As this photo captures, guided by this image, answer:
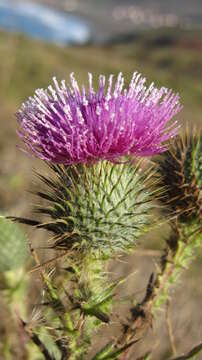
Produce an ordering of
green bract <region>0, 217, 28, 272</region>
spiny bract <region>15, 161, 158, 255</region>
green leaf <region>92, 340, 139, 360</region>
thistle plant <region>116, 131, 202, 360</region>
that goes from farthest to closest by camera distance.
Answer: thistle plant <region>116, 131, 202, 360</region>
spiny bract <region>15, 161, 158, 255</region>
green bract <region>0, 217, 28, 272</region>
green leaf <region>92, 340, 139, 360</region>

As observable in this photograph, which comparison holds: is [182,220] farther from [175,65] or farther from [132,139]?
[175,65]

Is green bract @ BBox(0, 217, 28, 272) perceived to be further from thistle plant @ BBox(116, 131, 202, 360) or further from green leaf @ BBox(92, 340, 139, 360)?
thistle plant @ BBox(116, 131, 202, 360)

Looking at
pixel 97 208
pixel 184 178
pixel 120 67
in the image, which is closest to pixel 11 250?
pixel 97 208

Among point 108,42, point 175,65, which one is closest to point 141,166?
point 175,65

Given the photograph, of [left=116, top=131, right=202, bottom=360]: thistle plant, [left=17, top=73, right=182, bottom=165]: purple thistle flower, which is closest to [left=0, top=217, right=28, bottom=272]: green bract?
[left=17, top=73, right=182, bottom=165]: purple thistle flower

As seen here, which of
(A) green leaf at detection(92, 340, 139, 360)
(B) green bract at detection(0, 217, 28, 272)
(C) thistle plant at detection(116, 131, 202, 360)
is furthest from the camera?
(C) thistle plant at detection(116, 131, 202, 360)

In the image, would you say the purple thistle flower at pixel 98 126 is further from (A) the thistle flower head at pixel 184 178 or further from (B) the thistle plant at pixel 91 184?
(A) the thistle flower head at pixel 184 178

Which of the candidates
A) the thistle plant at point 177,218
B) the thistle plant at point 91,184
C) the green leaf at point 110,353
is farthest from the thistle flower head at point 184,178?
the green leaf at point 110,353
